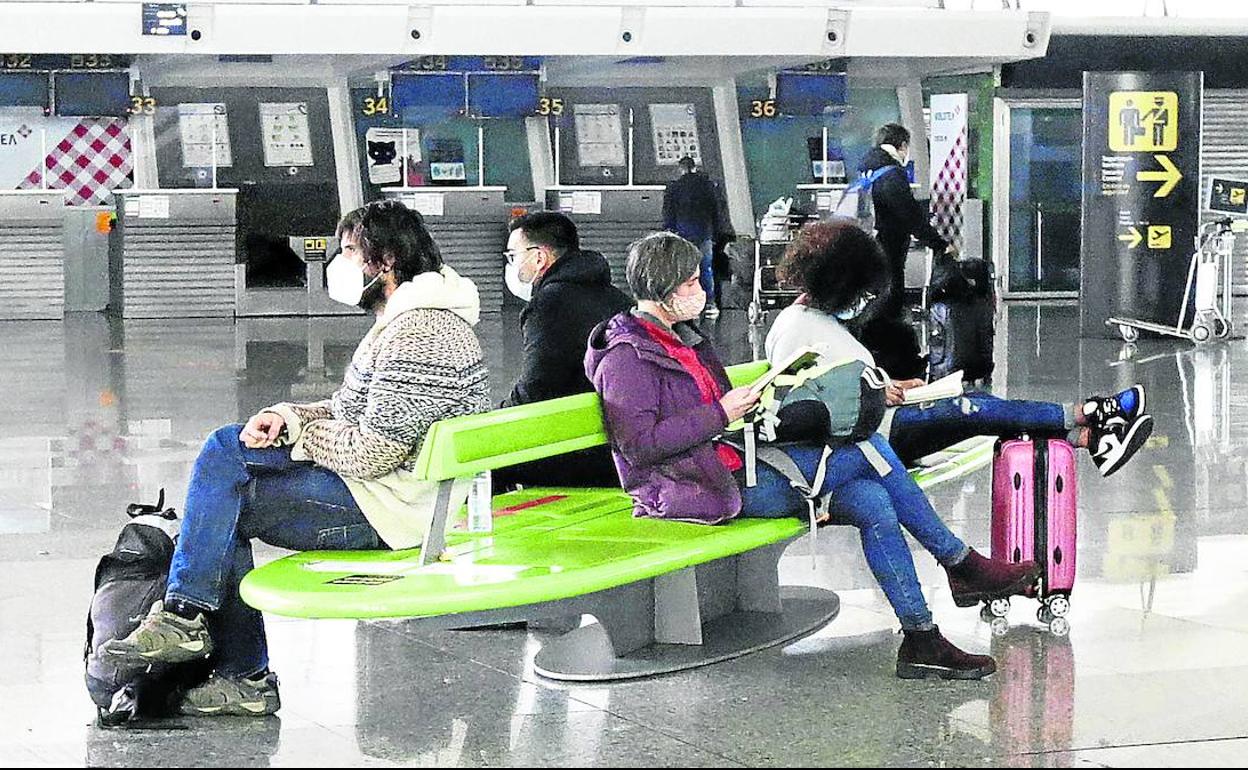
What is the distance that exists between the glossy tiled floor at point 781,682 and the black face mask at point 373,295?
2.86ft

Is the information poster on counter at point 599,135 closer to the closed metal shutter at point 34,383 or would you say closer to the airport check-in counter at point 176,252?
the airport check-in counter at point 176,252

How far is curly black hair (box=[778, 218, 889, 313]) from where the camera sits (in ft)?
17.4

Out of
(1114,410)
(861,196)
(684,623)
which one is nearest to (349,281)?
(684,623)

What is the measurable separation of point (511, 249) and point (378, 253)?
3.39 feet

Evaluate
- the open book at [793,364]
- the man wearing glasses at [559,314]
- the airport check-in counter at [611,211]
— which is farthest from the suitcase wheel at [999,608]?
the airport check-in counter at [611,211]

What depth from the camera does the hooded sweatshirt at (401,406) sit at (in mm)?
4551

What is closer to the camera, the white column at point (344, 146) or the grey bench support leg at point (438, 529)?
the grey bench support leg at point (438, 529)

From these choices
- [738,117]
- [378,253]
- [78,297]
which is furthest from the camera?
[738,117]

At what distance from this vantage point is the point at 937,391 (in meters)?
5.44

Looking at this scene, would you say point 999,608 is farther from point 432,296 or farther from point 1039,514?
point 432,296

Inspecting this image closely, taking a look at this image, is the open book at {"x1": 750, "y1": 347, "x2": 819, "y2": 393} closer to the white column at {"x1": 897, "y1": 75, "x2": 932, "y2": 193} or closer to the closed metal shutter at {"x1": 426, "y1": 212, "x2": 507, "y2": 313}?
the closed metal shutter at {"x1": 426, "y1": 212, "x2": 507, "y2": 313}

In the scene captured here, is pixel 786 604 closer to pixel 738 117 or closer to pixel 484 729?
pixel 484 729

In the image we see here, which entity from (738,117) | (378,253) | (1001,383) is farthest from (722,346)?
(378,253)

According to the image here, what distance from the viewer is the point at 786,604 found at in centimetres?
551
